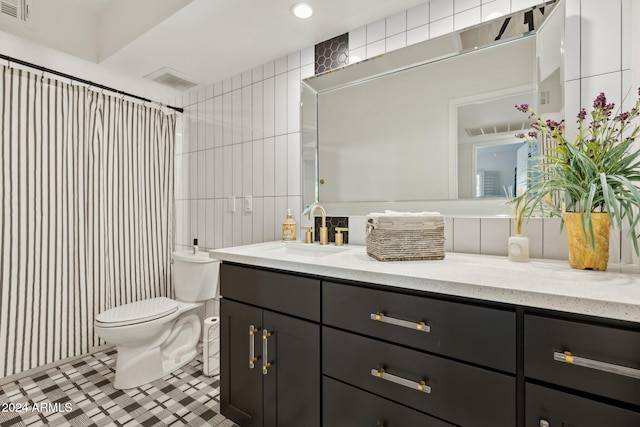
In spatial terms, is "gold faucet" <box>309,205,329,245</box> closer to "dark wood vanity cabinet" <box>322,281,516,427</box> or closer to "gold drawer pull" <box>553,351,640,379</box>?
"dark wood vanity cabinet" <box>322,281,516,427</box>

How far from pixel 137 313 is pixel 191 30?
5.53 feet

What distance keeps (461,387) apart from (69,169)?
2510mm

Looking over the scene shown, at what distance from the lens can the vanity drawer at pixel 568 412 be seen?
659 mm

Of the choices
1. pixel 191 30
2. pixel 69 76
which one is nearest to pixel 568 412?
pixel 191 30

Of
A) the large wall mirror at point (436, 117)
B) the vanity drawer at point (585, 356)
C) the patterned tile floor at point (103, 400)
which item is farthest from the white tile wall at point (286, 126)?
the patterned tile floor at point (103, 400)

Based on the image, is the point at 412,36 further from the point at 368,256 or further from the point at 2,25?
the point at 2,25

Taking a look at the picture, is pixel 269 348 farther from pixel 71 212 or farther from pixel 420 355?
pixel 71 212

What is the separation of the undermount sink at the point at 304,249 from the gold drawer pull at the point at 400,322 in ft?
1.85

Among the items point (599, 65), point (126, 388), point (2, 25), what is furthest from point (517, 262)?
point (2, 25)

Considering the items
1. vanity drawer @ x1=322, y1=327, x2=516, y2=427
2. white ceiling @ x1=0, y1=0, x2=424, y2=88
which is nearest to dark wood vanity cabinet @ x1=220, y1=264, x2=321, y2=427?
vanity drawer @ x1=322, y1=327, x2=516, y2=427

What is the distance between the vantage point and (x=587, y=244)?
92 centimetres

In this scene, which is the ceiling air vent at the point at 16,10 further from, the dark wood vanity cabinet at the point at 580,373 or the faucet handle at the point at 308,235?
the dark wood vanity cabinet at the point at 580,373

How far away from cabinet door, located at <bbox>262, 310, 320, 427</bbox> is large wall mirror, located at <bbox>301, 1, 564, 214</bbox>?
2.48ft

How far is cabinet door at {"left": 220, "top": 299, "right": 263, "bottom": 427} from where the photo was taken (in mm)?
Answer: 1327
